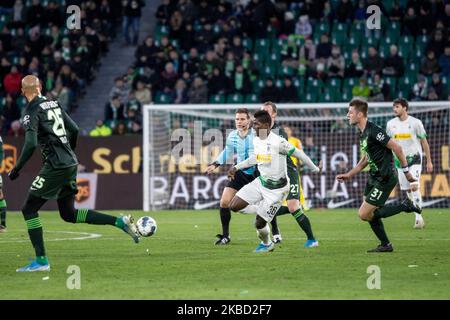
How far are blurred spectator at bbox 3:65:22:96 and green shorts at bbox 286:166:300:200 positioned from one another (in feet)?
53.1

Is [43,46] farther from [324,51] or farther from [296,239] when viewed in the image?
[296,239]

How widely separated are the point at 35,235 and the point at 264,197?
3.26 metres

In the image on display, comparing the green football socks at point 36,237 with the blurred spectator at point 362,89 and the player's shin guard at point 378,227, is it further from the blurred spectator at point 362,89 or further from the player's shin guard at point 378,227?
the blurred spectator at point 362,89

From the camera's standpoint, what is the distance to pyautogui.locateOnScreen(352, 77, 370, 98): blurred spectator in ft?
87.6

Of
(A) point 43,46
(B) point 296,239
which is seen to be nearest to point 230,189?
(B) point 296,239

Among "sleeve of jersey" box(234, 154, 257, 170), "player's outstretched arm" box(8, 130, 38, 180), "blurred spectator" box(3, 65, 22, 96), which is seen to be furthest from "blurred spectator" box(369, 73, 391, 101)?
"player's outstretched arm" box(8, 130, 38, 180)

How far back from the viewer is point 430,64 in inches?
1086

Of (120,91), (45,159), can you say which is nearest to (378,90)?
(120,91)

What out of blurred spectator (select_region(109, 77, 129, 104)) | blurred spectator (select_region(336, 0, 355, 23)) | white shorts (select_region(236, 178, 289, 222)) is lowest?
white shorts (select_region(236, 178, 289, 222))

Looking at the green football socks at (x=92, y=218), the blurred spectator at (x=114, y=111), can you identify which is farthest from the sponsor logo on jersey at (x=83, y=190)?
the green football socks at (x=92, y=218)

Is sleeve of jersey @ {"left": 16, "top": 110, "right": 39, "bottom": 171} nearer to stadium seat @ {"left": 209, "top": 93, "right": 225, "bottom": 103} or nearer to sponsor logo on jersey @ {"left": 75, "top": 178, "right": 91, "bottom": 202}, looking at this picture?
sponsor logo on jersey @ {"left": 75, "top": 178, "right": 91, "bottom": 202}

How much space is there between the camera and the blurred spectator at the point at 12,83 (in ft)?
95.1

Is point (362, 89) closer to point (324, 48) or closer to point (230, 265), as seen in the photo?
point (324, 48)

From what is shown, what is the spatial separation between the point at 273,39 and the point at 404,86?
14.2 feet
